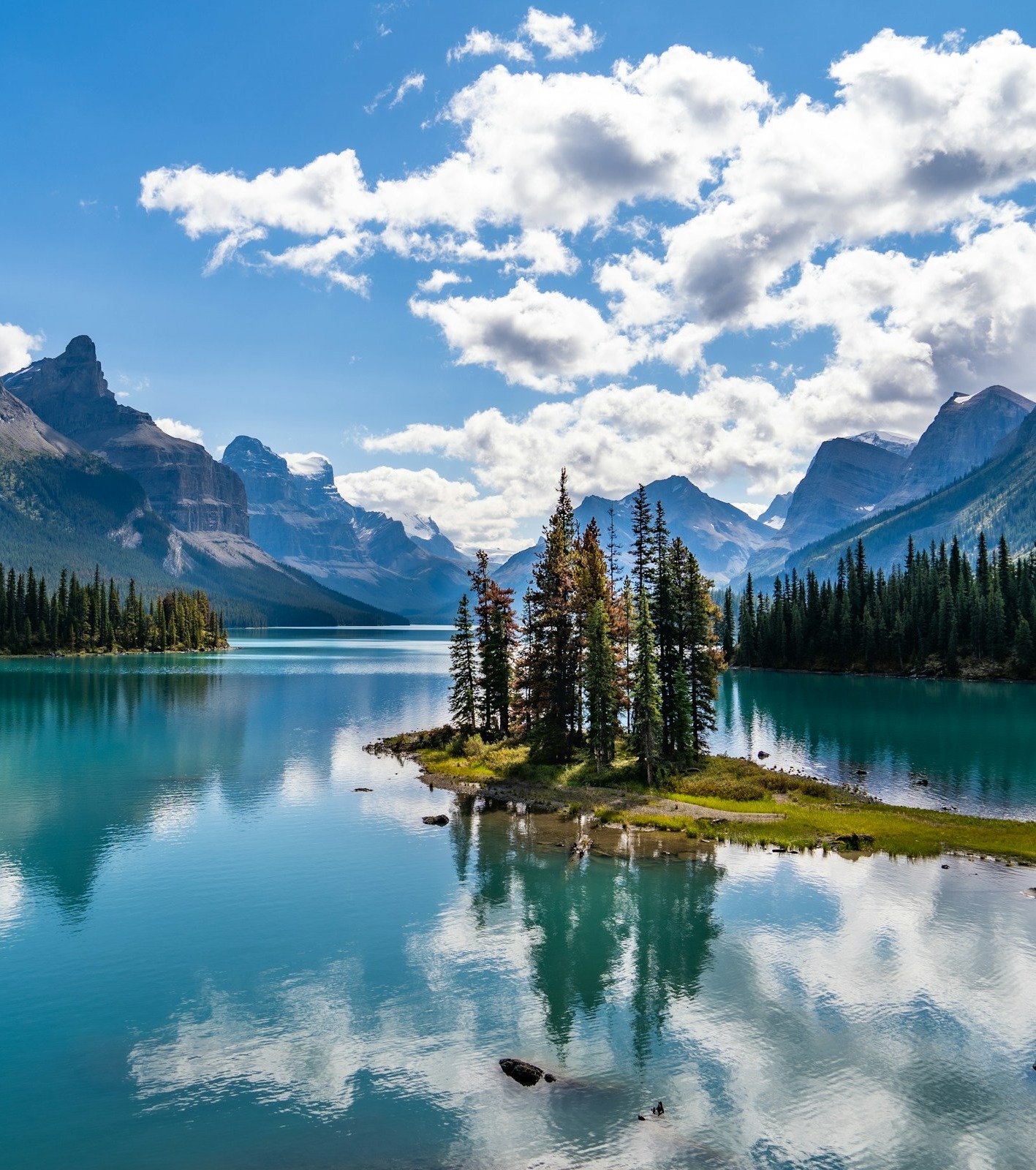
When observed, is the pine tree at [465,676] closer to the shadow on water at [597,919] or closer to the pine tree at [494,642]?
the pine tree at [494,642]

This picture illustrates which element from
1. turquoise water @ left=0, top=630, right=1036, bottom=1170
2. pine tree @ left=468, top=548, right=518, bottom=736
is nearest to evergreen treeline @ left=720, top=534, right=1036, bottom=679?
pine tree @ left=468, top=548, right=518, bottom=736

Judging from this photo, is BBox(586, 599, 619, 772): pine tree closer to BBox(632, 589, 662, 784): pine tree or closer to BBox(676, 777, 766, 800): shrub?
BBox(632, 589, 662, 784): pine tree

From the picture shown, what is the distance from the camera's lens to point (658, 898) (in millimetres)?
39344

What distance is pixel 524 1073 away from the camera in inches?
915

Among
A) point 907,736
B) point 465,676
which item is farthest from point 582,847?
point 907,736

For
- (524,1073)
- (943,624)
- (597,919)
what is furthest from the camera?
(943,624)

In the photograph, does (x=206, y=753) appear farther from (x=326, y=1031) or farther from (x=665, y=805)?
(x=326, y=1031)

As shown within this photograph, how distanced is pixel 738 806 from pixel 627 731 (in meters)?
26.1

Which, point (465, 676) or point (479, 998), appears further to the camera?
point (465, 676)

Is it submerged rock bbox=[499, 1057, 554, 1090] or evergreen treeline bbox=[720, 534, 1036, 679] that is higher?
evergreen treeline bbox=[720, 534, 1036, 679]

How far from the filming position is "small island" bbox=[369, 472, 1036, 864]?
169 ft

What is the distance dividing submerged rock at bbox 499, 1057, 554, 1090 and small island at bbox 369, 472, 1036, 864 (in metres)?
29.1

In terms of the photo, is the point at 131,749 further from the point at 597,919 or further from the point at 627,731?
the point at 597,919

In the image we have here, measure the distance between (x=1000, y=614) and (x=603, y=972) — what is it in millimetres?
167427
